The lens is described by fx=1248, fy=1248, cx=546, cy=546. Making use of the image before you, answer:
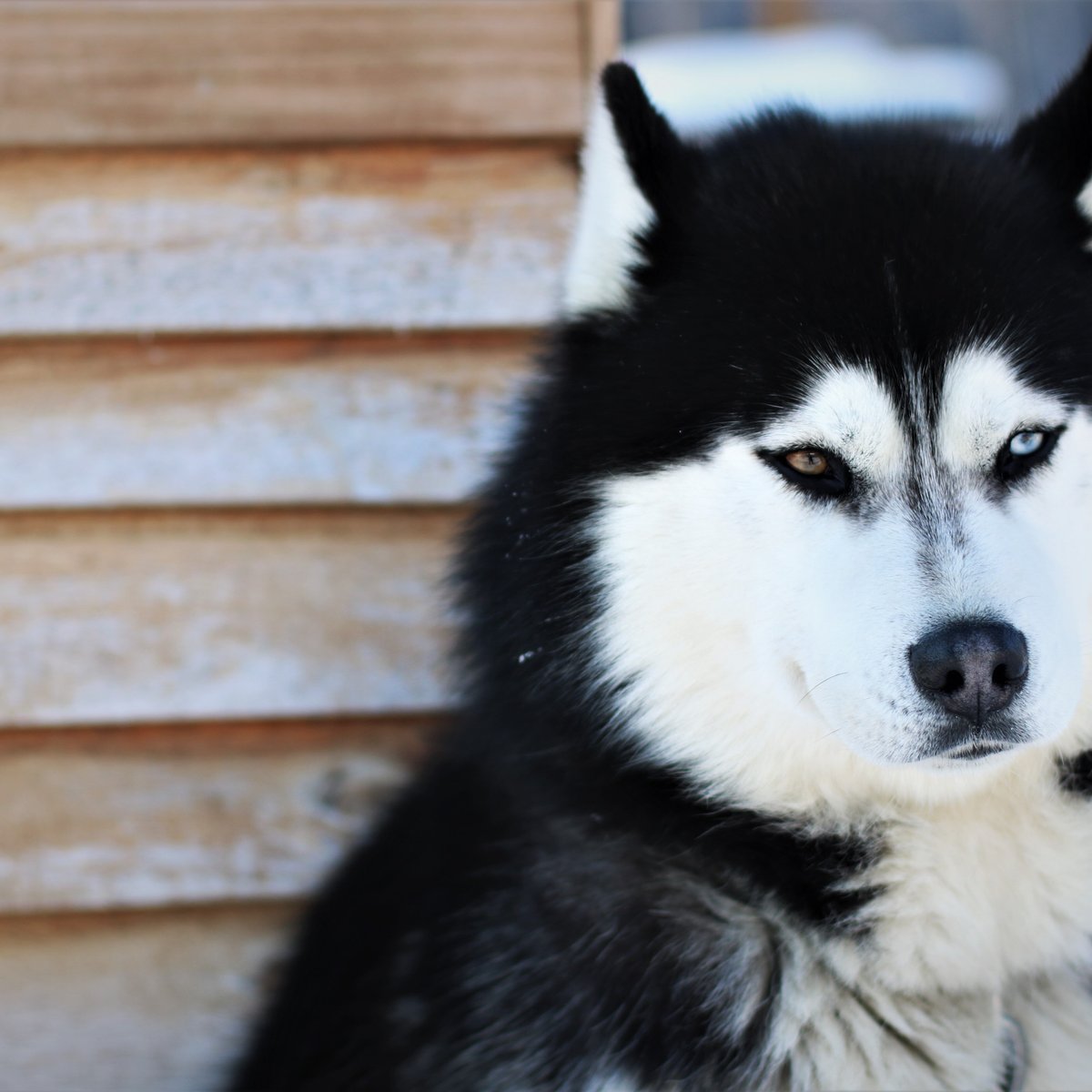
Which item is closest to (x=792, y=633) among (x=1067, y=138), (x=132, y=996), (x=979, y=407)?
(x=979, y=407)

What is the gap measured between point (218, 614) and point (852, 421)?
132 centimetres

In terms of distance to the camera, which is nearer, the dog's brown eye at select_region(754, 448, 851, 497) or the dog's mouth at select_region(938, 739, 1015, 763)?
the dog's mouth at select_region(938, 739, 1015, 763)

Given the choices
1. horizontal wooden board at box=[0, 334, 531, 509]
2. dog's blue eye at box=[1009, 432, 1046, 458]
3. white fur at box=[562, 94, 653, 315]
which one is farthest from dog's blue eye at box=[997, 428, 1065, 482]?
horizontal wooden board at box=[0, 334, 531, 509]

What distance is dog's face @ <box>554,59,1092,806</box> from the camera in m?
1.44

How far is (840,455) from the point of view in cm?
154

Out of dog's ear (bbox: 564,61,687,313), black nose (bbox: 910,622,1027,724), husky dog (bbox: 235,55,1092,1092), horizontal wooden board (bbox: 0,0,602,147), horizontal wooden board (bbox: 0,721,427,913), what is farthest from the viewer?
horizontal wooden board (bbox: 0,721,427,913)

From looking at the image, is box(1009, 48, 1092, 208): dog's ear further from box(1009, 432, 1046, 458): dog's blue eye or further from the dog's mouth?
the dog's mouth

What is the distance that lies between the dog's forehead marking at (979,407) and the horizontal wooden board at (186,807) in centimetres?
122

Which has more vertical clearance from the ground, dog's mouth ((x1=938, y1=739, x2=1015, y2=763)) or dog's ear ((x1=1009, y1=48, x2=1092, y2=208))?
dog's ear ((x1=1009, y1=48, x2=1092, y2=208))

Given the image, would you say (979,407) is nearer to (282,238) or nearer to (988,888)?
(988,888)

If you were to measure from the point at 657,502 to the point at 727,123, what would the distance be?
680mm

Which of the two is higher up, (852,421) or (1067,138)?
(1067,138)

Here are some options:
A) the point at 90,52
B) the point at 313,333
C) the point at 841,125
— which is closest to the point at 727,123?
the point at 841,125

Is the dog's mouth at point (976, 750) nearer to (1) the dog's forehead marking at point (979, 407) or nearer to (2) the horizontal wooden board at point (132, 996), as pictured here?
(1) the dog's forehead marking at point (979, 407)
